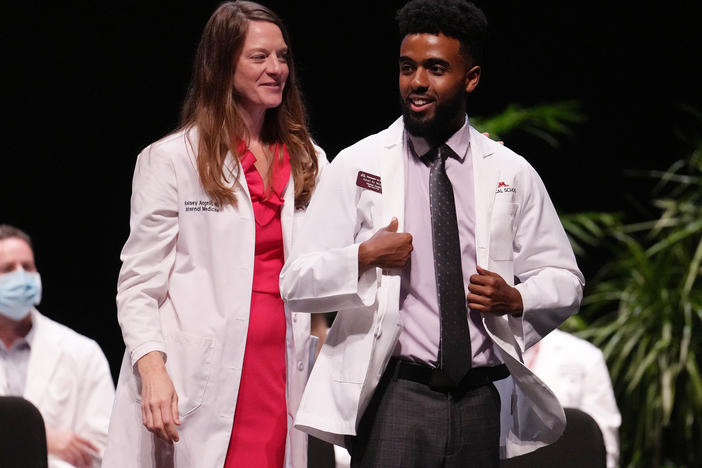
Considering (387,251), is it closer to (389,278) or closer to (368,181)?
(389,278)

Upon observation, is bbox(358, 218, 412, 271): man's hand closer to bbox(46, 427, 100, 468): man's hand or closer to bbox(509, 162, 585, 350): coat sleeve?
bbox(509, 162, 585, 350): coat sleeve

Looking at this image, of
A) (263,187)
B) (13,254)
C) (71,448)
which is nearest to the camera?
(263,187)

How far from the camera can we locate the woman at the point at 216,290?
2.45m

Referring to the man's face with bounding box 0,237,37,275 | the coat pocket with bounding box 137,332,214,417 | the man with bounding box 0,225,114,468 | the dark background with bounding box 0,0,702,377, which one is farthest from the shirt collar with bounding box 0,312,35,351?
the coat pocket with bounding box 137,332,214,417

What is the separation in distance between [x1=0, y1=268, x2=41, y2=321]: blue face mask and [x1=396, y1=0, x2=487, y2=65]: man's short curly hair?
274 centimetres

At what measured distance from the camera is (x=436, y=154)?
2340 mm

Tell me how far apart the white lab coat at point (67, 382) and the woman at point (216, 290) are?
2.20 meters

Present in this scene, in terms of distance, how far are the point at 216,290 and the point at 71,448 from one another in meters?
2.18

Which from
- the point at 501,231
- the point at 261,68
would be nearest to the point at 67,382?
the point at 261,68

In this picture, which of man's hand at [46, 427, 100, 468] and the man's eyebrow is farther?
man's hand at [46, 427, 100, 468]

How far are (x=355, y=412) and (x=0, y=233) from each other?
9.60 ft

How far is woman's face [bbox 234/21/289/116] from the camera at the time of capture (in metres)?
2.62

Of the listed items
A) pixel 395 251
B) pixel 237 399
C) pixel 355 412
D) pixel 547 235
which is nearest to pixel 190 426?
pixel 237 399

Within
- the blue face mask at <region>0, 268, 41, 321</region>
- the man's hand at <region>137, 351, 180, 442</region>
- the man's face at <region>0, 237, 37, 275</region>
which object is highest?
the man's hand at <region>137, 351, 180, 442</region>
